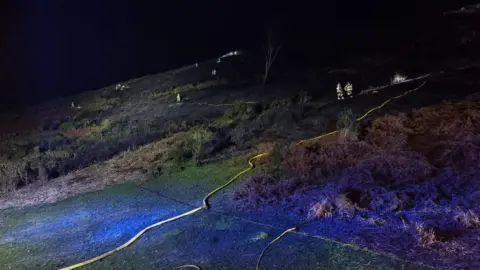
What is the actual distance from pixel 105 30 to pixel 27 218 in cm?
1946

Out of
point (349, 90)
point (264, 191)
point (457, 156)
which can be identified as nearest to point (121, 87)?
point (349, 90)

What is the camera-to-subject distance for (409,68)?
16.2 metres

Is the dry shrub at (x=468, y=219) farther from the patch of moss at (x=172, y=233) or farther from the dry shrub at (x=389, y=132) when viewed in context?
the patch of moss at (x=172, y=233)

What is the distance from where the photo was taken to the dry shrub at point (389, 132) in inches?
307

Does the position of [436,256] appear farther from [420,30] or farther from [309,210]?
[420,30]

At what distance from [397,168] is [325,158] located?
4.06 feet

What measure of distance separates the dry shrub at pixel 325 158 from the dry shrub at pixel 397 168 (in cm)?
43

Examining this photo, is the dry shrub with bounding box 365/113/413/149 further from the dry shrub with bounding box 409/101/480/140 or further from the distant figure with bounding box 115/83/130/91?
the distant figure with bounding box 115/83/130/91

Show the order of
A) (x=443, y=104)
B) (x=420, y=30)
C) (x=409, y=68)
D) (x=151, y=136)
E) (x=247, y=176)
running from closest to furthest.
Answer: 1. (x=247, y=176)
2. (x=443, y=104)
3. (x=151, y=136)
4. (x=409, y=68)
5. (x=420, y=30)

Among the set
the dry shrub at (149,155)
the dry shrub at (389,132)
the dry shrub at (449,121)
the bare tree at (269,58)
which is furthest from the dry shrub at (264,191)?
the bare tree at (269,58)

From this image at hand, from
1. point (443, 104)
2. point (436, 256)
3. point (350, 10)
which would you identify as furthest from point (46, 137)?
point (350, 10)

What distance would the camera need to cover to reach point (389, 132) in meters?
8.43

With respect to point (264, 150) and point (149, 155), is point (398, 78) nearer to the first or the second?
point (264, 150)

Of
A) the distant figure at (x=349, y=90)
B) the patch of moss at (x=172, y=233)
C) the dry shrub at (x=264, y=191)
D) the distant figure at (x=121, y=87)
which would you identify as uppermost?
the distant figure at (x=121, y=87)
